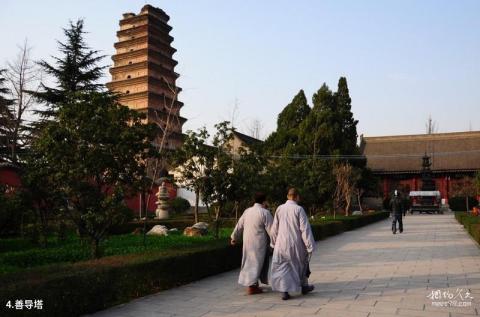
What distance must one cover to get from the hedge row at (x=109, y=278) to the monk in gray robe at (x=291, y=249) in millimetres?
1769

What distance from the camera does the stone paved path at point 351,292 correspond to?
5.47m

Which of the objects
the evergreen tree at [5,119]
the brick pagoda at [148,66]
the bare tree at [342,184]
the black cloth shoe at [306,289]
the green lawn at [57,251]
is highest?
the brick pagoda at [148,66]

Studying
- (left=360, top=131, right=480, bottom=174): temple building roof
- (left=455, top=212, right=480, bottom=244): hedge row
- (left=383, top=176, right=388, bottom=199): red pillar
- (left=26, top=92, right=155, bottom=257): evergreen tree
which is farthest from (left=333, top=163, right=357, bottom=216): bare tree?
(left=360, top=131, right=480, bottom=174): temple building roof

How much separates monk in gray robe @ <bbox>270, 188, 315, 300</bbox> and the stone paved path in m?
0.23

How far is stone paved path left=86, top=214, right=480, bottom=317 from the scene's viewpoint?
5.47 meters

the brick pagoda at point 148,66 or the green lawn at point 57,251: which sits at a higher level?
the brick pagoda at point 148,66

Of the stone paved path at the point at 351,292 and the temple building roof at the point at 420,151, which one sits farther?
the temple building roof at the point at 420,151

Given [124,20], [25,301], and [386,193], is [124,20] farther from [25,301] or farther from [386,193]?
[25,301]

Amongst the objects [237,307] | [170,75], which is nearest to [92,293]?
[237,307]

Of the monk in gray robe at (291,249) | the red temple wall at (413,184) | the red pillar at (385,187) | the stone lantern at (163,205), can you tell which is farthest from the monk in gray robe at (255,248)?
the red pillar at (385,187)

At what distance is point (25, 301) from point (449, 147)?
161ft

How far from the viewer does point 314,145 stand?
107 ft

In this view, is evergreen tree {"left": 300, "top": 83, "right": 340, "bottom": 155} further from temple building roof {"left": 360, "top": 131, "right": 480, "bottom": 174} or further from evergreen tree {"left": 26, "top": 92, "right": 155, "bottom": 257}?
evergreen tree {"left": 26, "top": 92, "right": 155, "bottom": 257}

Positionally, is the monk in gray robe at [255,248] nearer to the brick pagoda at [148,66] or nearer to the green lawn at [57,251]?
the green lawn at [57,251]
